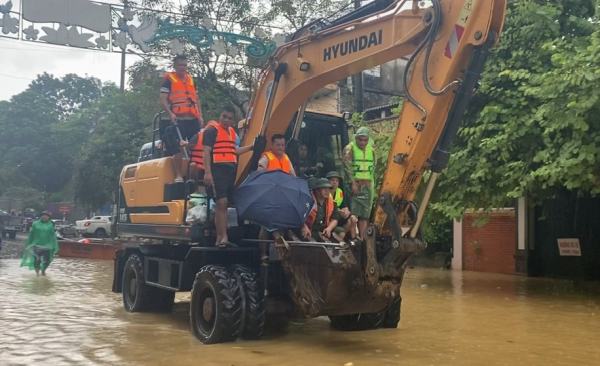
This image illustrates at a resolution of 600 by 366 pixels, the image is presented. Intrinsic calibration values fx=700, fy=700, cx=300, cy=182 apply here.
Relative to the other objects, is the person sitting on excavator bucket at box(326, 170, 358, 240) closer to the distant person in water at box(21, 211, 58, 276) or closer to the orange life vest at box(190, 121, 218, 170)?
the orange life vest at box(190, 121, 218, 170)

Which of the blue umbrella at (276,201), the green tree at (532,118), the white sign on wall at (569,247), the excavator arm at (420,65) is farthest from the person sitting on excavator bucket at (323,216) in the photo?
the white sign on wall at (569,247)

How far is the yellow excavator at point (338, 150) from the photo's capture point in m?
7.18

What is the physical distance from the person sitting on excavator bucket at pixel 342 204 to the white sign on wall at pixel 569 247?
12.5 metres

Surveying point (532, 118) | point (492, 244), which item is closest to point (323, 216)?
point (532, 118)

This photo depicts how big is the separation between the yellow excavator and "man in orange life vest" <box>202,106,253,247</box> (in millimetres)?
263

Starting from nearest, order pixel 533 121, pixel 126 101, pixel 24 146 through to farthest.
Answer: pixel 533 121
pixel 126 101
pixel 24 146

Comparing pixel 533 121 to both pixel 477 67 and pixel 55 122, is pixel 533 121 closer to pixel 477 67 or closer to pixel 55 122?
pixel 477 67

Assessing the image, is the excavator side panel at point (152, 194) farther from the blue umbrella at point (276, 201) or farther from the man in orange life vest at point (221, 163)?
the blue umbrella at point (276, 201)

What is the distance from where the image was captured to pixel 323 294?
7.32m

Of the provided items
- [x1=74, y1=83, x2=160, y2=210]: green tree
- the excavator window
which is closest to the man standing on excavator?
the excavator window

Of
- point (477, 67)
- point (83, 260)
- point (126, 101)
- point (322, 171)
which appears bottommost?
point (83, 260)

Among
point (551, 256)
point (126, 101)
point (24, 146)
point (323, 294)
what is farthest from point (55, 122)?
point (323, 294)

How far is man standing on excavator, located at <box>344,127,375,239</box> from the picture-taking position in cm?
890

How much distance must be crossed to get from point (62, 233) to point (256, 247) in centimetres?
3618
